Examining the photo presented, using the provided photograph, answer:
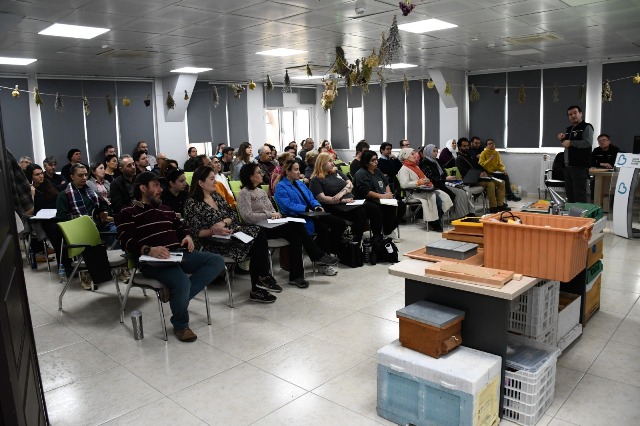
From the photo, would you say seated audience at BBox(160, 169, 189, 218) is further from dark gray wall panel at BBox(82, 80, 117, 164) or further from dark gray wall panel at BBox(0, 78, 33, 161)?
dark gray wall panel at BBox(82, 80, 117, 164)

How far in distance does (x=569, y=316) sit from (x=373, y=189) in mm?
3220

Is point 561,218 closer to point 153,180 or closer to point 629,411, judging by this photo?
point 629,411

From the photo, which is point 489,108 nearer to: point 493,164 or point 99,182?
point 493,164

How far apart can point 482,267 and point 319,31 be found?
14.5 ft

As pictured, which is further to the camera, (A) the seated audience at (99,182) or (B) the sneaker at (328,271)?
(A) the seated audience at (99,182)

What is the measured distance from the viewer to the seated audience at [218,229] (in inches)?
170

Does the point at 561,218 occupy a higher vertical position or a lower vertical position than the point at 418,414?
higher

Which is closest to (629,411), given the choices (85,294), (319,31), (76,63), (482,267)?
(482,267)

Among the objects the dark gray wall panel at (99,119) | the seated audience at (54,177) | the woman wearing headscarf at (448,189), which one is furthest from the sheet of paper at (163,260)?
the dark gray wall panel at (99,119)

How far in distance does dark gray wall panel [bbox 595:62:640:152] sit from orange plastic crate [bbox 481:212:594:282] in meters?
8.19

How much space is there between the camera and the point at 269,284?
4684 millimetres

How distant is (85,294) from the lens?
4793 mm

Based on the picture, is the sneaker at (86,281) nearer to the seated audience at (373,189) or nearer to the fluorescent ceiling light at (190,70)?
the seated audience at (373,189)

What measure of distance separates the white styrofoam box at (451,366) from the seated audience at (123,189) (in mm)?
3419
